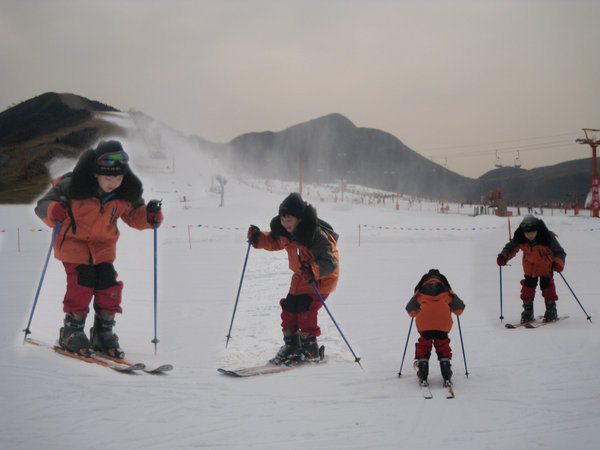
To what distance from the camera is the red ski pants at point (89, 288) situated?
418 cm

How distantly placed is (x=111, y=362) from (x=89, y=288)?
0.72m

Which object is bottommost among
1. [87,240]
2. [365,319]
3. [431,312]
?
[365,319]

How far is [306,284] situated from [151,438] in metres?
2.30

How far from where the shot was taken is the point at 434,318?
4.12 m

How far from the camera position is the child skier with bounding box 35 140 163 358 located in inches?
160

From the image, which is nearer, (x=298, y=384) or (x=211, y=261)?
(x=298, y=384)

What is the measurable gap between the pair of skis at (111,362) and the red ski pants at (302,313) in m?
1.26

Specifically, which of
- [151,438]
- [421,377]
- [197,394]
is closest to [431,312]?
[421,377]

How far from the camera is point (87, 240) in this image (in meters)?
4.21

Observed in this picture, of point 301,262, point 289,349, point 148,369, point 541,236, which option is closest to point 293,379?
point 289,349

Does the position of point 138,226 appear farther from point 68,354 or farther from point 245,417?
point 245,417

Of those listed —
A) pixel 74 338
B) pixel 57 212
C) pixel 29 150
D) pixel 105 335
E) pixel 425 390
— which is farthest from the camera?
pixel 29 150

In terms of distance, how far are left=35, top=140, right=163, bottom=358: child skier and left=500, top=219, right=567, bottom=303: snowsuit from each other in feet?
17.5

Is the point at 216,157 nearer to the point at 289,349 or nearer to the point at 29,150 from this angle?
the point at 29,150
